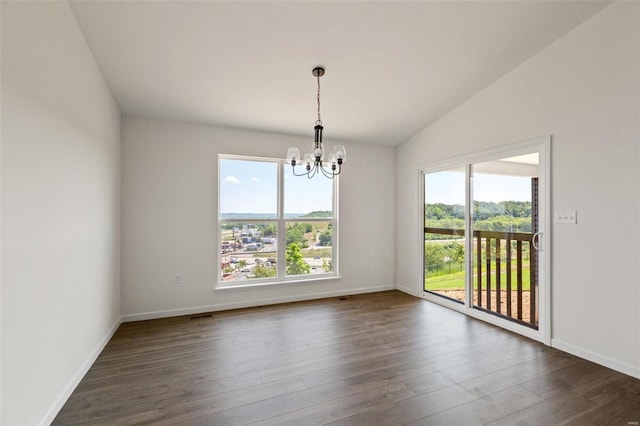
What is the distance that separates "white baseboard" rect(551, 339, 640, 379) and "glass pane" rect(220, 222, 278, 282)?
3.40 metres

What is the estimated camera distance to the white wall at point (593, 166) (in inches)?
95.4

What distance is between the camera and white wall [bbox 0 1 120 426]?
150 centimetres

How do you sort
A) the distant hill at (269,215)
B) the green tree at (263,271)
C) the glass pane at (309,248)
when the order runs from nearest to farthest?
1. the distant hill at (269,215)
2. the green tree at (263,271)
3. the glass pane at (309,248)

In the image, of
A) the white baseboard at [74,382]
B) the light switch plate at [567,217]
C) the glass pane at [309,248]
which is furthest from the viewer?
the glass pane at [309,248]

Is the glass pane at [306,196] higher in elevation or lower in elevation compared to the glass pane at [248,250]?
higher

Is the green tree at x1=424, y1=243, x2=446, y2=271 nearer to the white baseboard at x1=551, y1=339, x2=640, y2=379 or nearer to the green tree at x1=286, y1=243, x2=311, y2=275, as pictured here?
the white baseboard at x1=551, y1=339, x2=640, y2=379

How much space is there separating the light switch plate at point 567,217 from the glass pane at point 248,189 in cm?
334

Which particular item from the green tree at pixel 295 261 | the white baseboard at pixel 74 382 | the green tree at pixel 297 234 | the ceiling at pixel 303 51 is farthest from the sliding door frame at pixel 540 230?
the white baseboard at pixel 74 382

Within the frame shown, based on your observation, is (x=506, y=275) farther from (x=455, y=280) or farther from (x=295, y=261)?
(x=295, y=261)

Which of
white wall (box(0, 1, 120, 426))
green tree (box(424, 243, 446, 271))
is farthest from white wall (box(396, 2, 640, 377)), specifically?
white wall (box(0, 1, 120, 426))

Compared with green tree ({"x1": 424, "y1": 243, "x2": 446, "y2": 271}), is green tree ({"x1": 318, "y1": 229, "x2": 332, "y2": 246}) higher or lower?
higher

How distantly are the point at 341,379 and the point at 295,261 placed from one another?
2.37 m

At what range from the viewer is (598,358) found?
2.60 metres

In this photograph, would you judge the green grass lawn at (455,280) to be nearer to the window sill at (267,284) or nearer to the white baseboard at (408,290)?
the white baseboard at (408,290)
